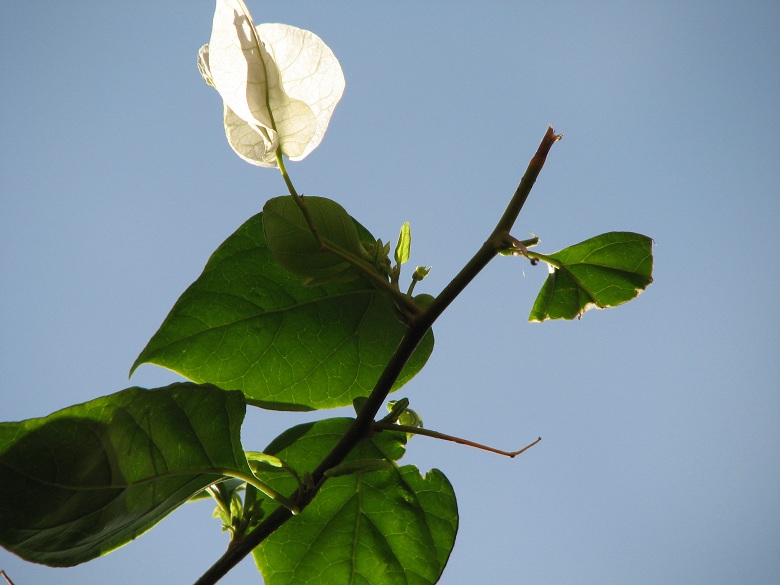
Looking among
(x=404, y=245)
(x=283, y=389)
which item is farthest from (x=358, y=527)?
(x=404, y=245)

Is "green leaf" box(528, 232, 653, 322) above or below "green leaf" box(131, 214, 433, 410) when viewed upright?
above

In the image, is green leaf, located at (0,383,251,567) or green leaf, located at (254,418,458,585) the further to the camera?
green leaf, located at (254,418,458,585)

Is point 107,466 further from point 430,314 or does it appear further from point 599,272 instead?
point 599,272

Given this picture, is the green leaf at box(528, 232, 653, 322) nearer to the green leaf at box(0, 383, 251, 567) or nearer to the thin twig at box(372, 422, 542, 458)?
the thin twig at box(372, 422, 542, 458)

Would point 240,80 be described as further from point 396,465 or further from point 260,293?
point 396,465

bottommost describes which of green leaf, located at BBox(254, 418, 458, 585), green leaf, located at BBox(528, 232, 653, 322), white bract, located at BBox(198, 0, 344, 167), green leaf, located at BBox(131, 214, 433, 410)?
green leaf, located at BBox(254, 418, 458, 585)

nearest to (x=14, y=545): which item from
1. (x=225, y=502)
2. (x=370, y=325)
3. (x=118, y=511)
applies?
(x=118, y=511)

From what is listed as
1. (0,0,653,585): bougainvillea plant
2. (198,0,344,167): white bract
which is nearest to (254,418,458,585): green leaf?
(0,0,653,585): bougainvillea plant
